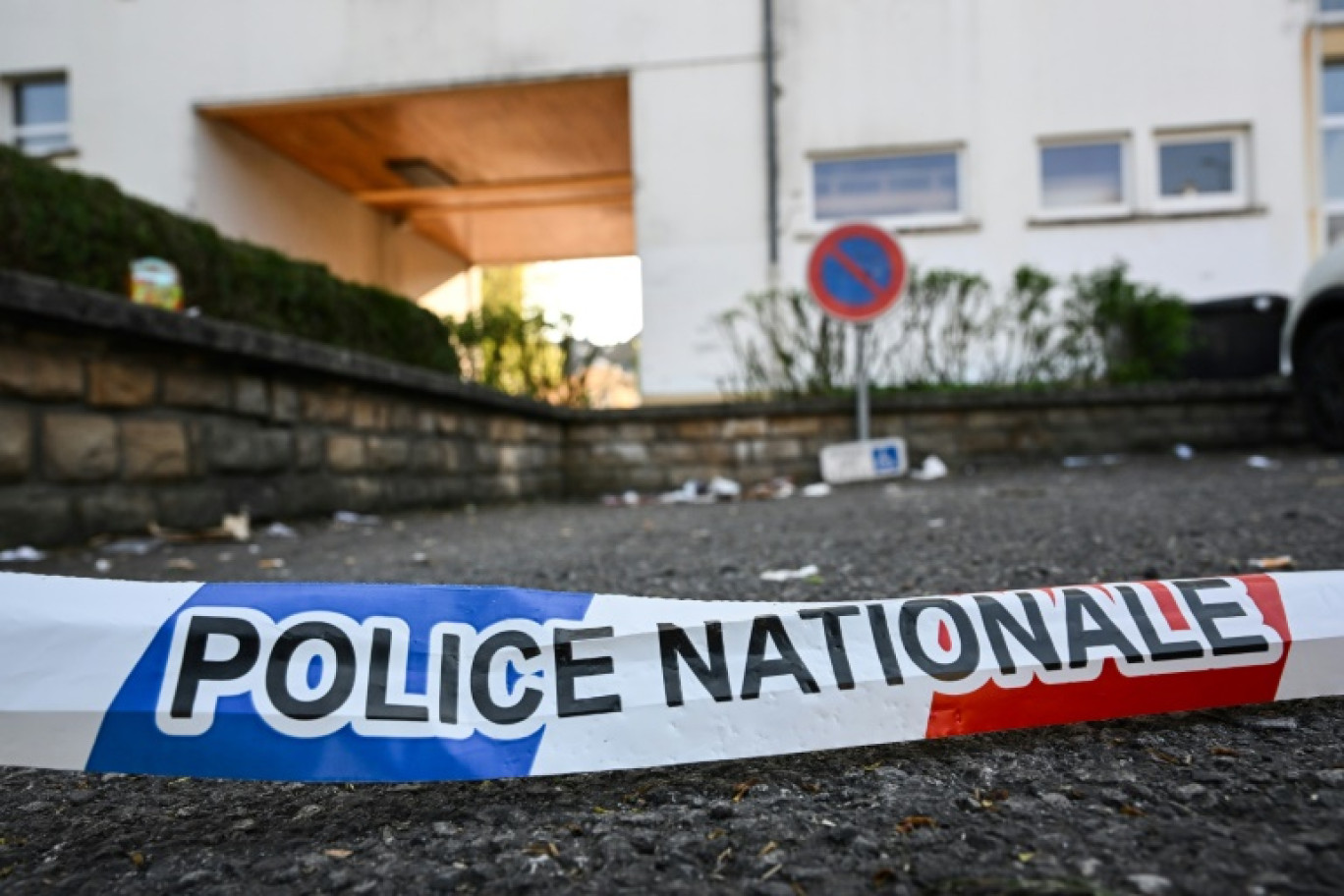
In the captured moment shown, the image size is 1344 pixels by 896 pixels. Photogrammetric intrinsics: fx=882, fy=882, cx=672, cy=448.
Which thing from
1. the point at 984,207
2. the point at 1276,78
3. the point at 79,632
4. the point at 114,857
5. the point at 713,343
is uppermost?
the point at 1276,78

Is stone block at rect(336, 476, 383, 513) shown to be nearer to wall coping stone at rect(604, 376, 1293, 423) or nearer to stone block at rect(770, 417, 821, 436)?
wall coping stone at rect(604, 376, 1293, 423)

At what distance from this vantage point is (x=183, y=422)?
3842mm

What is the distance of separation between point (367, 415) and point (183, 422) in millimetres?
1380

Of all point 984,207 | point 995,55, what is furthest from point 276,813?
point 995,55

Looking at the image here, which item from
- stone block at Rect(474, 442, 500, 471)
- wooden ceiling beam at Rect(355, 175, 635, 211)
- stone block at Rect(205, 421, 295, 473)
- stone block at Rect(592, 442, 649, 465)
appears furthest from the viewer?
wooden ceiling beam at Rect(355, 175, 635, 211)

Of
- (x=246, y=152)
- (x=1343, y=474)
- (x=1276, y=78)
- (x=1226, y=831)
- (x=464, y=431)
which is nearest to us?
(x=1226, y=831)

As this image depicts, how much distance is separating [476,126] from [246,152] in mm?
3185

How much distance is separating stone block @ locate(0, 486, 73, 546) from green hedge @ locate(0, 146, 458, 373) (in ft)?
4.66

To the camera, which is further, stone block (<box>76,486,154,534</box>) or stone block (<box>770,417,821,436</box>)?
stone block (<box>770,417,821,436</box>)

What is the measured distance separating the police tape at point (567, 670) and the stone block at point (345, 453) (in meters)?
3.88

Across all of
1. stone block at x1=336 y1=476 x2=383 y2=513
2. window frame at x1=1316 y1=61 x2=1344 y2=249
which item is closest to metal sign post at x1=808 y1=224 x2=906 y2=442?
stone block at x1=336 y1=476 x2=383 y2=513

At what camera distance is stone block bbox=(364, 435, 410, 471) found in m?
5.22

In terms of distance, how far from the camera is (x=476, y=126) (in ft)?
41.4

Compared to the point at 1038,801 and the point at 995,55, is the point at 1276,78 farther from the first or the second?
the point at 1038,801
